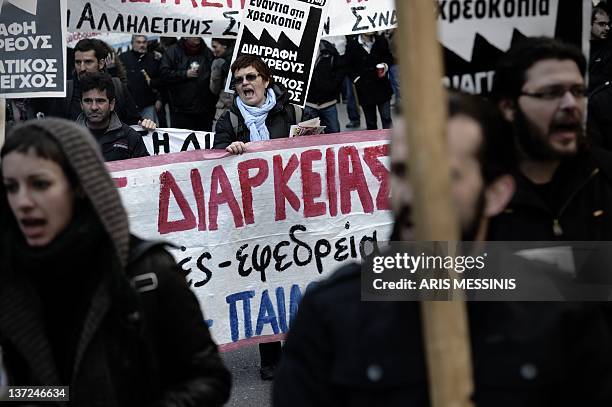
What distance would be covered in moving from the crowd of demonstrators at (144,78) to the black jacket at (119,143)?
454 centimetres

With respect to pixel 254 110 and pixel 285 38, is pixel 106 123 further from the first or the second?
pixel 285 38

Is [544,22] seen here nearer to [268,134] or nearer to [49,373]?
[49,373]

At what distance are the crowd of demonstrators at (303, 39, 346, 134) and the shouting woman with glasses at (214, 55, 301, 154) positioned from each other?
3.68m

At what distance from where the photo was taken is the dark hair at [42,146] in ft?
8.28

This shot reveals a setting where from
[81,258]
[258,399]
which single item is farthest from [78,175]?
[258,399]

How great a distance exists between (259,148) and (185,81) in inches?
211

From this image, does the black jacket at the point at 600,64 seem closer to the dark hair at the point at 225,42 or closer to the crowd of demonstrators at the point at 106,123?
the crowd of demonstrators at the point at 106,123

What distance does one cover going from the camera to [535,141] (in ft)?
10.8

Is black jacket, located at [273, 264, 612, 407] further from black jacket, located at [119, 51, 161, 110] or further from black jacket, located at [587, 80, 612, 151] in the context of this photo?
black jacket, located at [119, 51, 161, 110]

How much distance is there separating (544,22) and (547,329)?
5.81 feet

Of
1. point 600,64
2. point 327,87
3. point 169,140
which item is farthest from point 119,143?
point 327,87

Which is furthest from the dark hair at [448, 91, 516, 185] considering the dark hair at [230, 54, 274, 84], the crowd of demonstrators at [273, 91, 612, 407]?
the dark hair at [230, 54, 274, 84]

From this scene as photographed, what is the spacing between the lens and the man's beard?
128 inches

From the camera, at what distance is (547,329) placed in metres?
1.93
